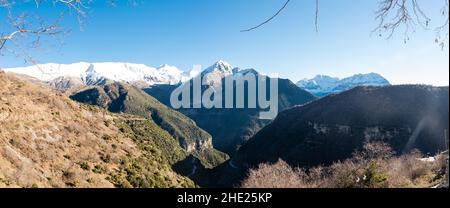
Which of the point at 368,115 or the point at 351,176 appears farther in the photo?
the point at 368,115

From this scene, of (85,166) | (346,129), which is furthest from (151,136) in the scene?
(85,166)

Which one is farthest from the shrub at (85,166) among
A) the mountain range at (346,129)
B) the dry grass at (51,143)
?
the mountain range at (346,129)

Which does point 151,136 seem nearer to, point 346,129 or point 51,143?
point 346,129

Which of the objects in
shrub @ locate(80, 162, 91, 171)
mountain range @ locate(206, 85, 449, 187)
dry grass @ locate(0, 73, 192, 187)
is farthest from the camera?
mountain range @ locate(206, 85, 449, 187)

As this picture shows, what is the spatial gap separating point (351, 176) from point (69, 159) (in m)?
29.3

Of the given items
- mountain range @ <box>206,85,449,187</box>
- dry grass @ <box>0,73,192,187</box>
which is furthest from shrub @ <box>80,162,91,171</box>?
mountain range @ <box>206,85,449,187</box>

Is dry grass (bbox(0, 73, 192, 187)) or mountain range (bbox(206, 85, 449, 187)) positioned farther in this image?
mountain range (bbox(206, 85, 449, 187))

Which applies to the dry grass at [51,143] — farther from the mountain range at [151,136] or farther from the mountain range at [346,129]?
the mountain range at [346,129]

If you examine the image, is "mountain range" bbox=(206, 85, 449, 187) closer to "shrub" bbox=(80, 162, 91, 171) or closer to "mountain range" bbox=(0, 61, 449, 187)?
"mountain range" bbox=(0, 61, 449, 187)

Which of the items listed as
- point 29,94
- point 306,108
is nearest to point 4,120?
point 29,94

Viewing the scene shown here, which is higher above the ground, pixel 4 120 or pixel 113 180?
pixel 4 120
